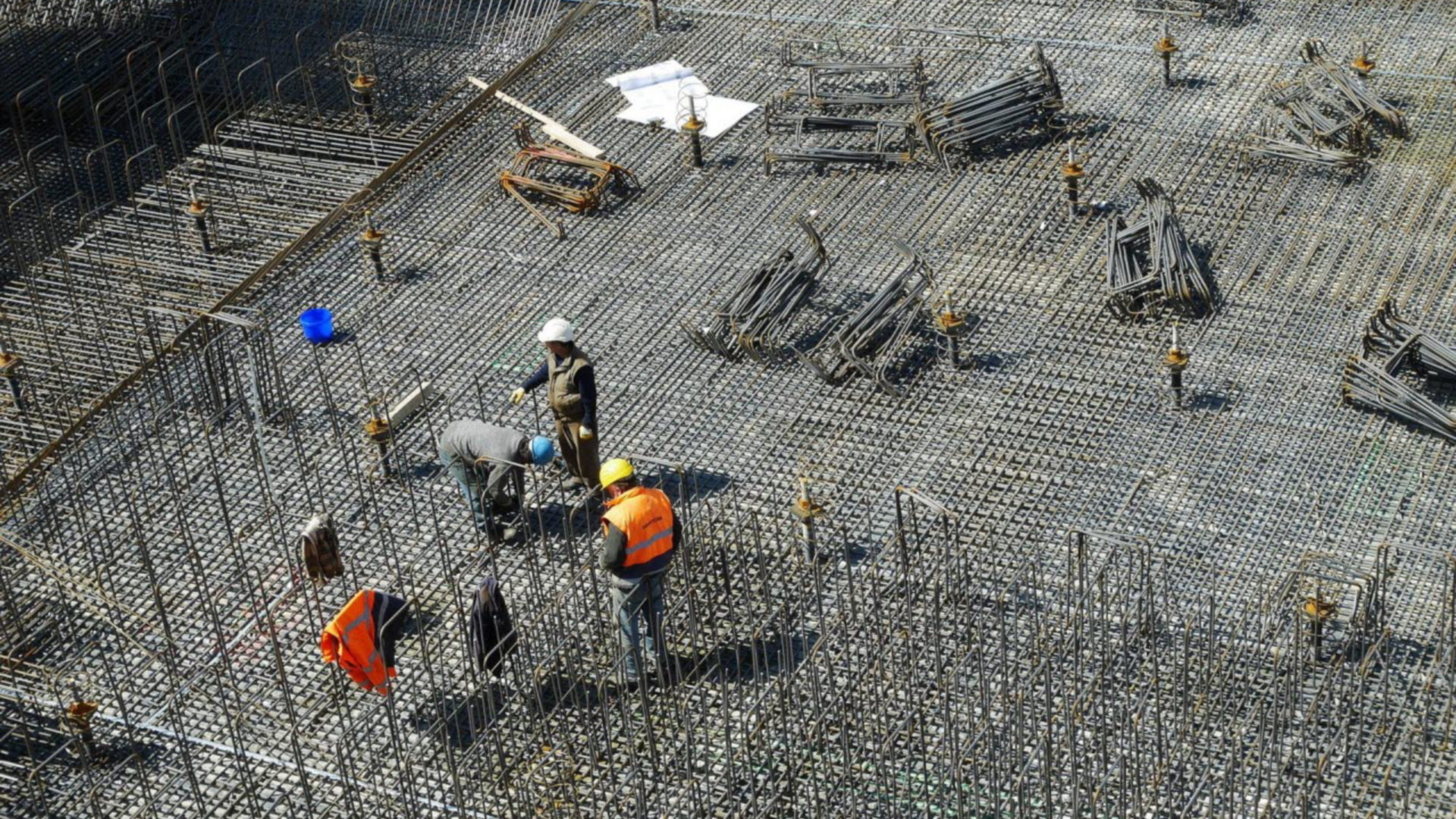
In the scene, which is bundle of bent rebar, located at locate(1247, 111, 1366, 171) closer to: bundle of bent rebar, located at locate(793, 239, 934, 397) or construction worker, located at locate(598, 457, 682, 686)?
bundle of bent rebar, located at locate(793, 239, 934, 397)

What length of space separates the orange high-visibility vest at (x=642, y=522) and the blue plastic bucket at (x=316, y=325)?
490cm

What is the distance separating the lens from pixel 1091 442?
17250 mm

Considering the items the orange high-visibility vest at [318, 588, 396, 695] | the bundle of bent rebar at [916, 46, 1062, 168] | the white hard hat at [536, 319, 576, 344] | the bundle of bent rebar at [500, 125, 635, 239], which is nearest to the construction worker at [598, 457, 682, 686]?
the orange high-visibility vest at [318, 588, 396, 695]

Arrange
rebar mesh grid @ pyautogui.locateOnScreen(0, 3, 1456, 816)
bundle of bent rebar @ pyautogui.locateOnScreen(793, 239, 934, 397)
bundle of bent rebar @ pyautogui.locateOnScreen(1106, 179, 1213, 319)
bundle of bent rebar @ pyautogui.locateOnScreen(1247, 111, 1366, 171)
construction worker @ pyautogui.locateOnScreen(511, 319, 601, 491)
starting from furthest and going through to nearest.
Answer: bundle of bent rebar @ pyautogui.locateOnScreen(1247, 111, 1366, 171) < bundle of bent rebar @ pyautogui.locateOnScreen(1106, 179, 1213, 319) < bundle of bent rebar @ pyautogui.locateOnScreen(793, 239, 934, 397) < construction worker @ pyautogui.locateOnScreen(511, 319, 601, 491) < rebar mesh grid @ pyautogui.locateOnScreen(0, 3, 1456, 816)

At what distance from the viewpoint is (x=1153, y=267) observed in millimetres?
18938

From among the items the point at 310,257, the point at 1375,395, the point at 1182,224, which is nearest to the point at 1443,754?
the point at 1375,395

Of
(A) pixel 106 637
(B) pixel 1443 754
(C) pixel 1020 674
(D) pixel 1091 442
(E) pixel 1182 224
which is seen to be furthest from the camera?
(E) pixel 1182 224

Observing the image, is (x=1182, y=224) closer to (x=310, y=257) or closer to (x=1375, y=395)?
(x=1375, y=395)

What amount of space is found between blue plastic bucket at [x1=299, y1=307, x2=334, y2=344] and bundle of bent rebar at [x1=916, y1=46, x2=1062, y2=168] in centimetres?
580

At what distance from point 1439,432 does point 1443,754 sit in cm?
354

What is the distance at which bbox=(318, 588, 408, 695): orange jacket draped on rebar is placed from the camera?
14.6 meters

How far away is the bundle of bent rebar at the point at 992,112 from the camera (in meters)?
21.1

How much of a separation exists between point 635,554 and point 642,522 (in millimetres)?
212

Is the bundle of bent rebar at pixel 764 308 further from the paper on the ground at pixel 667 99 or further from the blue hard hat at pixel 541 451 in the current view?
the paper on the ground at pixel 667 99
